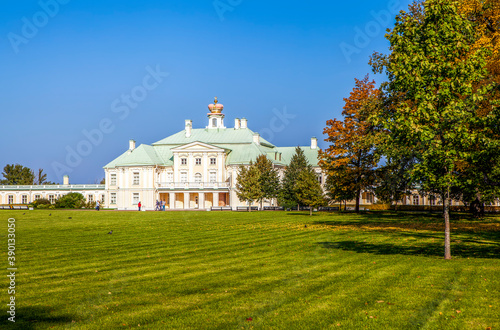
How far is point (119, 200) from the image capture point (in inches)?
3022

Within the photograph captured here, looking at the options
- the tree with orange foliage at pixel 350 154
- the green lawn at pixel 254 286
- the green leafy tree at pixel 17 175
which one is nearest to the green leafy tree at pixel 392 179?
the tree with orange foliage at pixel 350 154

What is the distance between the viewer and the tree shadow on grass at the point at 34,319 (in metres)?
8.09

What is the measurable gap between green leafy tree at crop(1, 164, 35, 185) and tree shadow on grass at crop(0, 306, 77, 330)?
353 ft

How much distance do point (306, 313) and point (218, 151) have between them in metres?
67.3

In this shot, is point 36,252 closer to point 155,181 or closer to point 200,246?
point 200,246

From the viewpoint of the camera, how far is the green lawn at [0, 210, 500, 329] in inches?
333

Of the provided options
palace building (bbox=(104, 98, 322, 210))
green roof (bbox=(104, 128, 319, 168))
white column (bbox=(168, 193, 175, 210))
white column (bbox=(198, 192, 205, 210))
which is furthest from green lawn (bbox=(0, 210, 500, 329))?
green roof (bbox=(104, 128, 319, 168))

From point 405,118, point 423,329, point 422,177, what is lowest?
point 423,329

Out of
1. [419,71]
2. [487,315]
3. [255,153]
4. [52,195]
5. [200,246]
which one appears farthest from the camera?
[52,195]

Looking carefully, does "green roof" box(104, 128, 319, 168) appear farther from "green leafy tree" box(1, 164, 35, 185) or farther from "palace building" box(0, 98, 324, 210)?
"green leafy tree" box(1, 164, 35, 185)

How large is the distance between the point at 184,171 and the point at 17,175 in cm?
5163

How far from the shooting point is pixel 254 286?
1112 centimetres

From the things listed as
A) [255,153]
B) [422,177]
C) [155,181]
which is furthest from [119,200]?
[422,177]

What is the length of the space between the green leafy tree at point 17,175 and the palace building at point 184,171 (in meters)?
35.2
